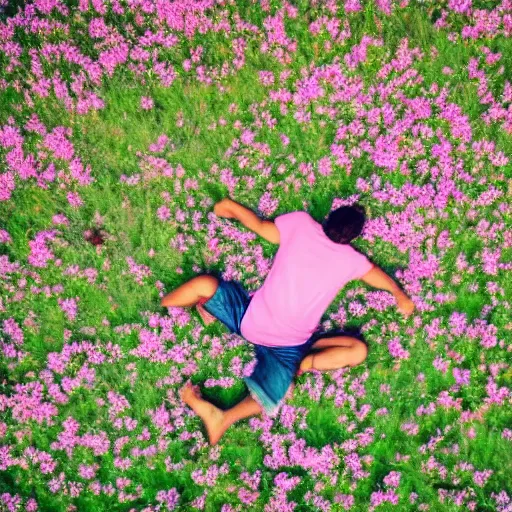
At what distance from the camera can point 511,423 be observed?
642 centimetres

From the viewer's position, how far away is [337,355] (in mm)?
5961

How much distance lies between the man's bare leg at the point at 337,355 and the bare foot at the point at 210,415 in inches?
42.5

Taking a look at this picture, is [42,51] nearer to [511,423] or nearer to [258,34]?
[258,34]

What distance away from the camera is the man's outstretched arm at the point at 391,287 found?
19.4 ft

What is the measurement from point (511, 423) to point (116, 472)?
15.6 feet

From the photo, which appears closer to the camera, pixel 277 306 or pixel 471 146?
pixel 277 306

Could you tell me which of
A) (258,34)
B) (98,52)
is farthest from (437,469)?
(98,52)

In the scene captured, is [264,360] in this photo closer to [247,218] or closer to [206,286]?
[206,286]

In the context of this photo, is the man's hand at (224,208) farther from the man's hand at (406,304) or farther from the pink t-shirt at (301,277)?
the man's hand at (406,304)

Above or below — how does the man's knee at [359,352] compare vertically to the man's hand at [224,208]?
below

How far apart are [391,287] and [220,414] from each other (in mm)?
2438

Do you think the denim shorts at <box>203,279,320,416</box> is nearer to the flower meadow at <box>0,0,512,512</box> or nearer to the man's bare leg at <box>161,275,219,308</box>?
the man's bare leg at <box>161,275,219,308</box>

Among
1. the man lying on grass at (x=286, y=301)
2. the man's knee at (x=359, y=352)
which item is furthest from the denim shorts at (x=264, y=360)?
the man's knee at (x=359, y=352)

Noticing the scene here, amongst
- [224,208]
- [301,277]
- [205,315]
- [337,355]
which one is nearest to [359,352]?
[337,355]
